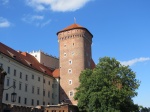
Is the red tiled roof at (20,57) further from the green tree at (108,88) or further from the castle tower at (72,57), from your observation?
the green tree at (108,88)

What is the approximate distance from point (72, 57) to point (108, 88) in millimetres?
17142

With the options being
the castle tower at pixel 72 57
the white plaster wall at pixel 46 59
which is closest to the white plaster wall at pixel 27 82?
the castle tower at pixel 72 57

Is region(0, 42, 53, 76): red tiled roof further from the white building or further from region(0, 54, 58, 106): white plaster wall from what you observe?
region(0, 54, 58, 106): white plaster wall

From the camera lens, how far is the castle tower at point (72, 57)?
5925 centimetres

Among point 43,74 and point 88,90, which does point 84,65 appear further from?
point 88,90

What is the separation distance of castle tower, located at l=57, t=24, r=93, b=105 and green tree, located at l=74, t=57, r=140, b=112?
9063 mm

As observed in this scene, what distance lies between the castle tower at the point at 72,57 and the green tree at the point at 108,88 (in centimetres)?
906

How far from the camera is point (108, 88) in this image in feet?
148

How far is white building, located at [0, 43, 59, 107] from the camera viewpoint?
1881 inches

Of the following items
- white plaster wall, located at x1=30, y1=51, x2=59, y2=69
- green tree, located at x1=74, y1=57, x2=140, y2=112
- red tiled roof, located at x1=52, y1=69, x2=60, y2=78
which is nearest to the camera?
green tree, located at x1=74, y1=57, x2=140, y2=112

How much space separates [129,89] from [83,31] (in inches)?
783

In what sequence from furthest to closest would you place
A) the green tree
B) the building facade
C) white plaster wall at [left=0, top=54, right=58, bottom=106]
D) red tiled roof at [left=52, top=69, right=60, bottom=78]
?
red tiled roof at [left=52, top=69, right=60, bottom=78] → the building facade → white plaster wall at [left=0, top=54, right=58, bottom=106] → the green tree

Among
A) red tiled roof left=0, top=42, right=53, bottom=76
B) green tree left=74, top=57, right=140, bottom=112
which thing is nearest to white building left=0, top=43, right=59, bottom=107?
red tiled roof left=0, top=42, right=53, bottom=76

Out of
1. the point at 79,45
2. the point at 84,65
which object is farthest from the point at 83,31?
the point at 84,65
